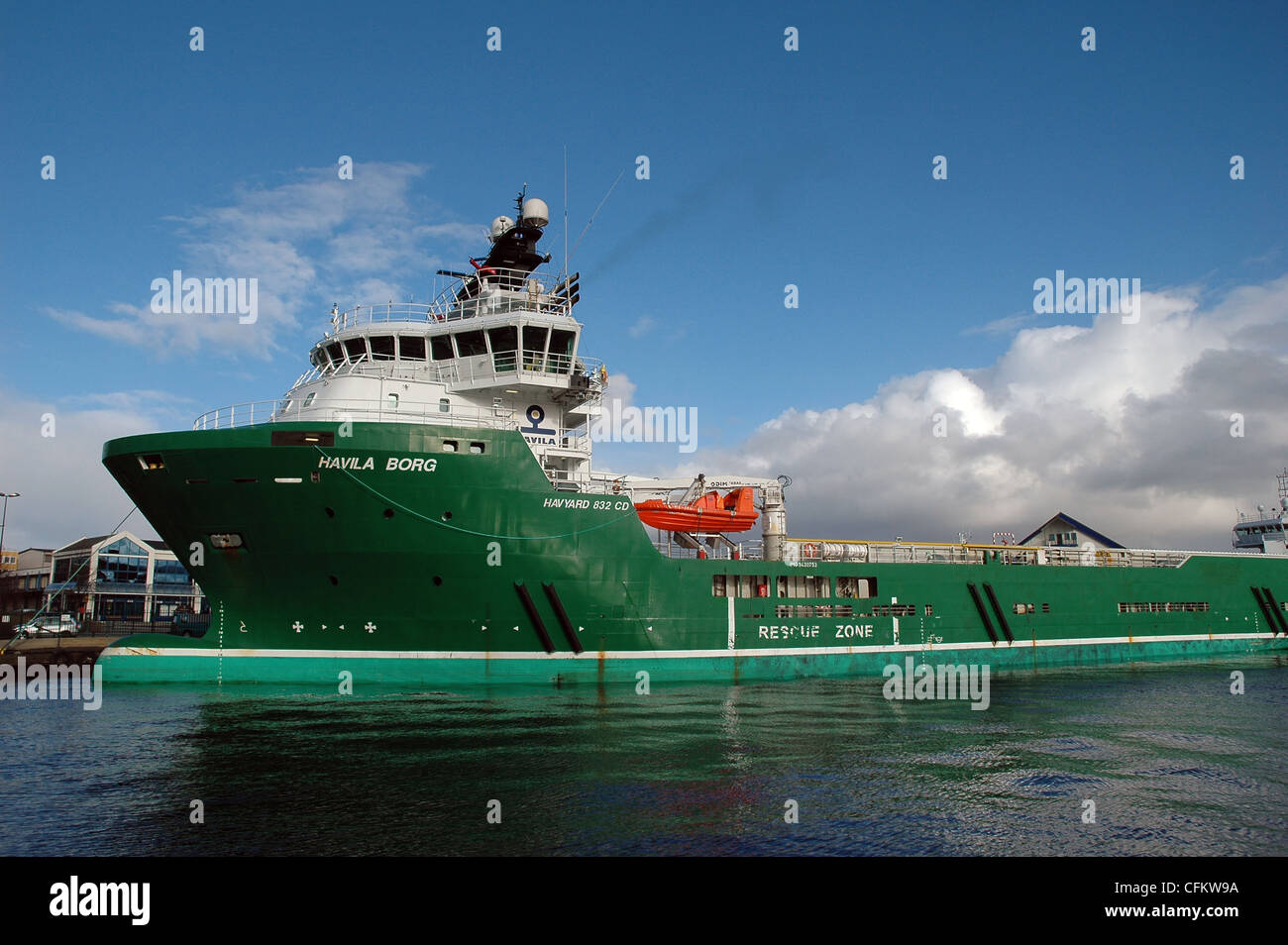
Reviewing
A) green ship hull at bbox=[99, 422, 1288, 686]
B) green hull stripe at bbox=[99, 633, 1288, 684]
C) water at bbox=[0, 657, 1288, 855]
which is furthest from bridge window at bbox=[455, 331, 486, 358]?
water at bbox=[0, 657, 1288, 855]

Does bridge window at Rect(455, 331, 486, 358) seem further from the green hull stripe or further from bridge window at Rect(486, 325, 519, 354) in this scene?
the green hull stripe

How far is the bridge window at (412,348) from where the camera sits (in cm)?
2400

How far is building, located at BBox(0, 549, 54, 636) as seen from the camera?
53.2 meters

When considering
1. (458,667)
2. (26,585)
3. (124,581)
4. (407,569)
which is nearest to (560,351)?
(407,569)

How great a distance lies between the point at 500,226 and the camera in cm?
2817

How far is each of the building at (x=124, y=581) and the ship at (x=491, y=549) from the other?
46002 millimetres

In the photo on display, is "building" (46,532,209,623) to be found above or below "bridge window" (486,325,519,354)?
below

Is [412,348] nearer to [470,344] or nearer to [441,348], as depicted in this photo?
[441,348]

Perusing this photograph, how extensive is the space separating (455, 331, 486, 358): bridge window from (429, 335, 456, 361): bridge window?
10.4 inches

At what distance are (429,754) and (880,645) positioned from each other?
1800 centimetres

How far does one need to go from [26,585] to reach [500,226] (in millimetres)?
65459

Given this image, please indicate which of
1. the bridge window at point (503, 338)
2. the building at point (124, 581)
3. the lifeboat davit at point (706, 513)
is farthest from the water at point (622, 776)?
Answer: the building at point (124, 581)
